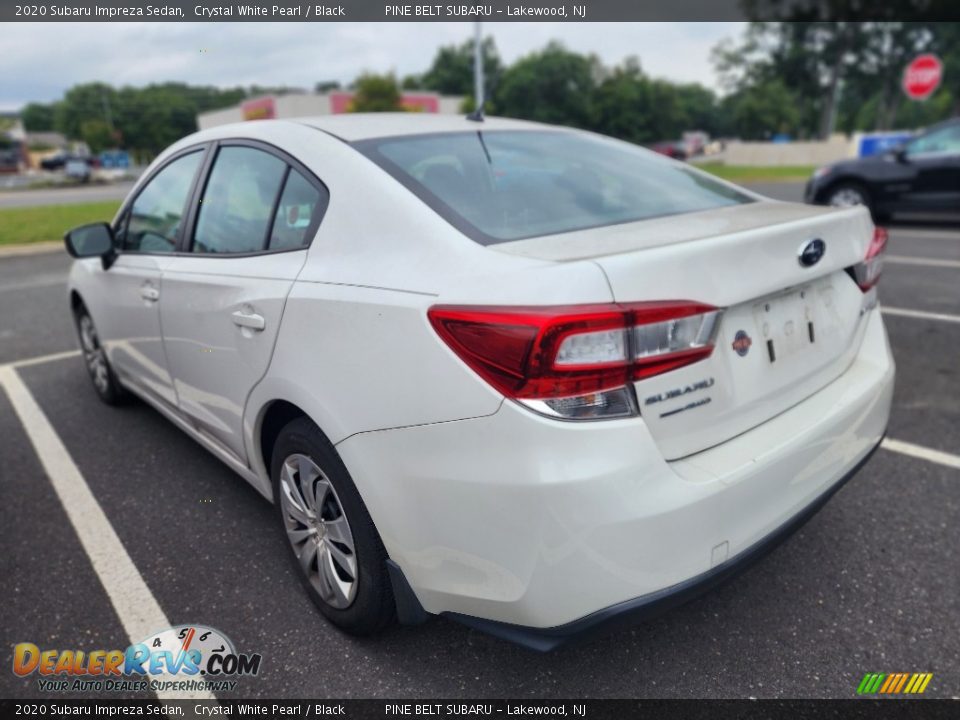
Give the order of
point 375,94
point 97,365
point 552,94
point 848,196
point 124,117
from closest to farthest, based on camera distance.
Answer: point 97,365 → point 848,196 → point 375,94 → point 124,117 → point 552,94

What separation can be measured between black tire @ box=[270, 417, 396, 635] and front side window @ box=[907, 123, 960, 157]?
10.7 meters

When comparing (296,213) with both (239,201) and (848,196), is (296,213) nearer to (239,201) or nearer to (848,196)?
(239,201)

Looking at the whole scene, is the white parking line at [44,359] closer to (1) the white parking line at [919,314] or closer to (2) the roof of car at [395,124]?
(2) the roof of car at [395,124]

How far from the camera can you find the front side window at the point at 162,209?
2.96 meters

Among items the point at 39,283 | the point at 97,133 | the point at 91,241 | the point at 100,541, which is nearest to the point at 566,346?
the point at 100,541

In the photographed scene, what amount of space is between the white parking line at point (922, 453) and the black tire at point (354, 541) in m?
2.63

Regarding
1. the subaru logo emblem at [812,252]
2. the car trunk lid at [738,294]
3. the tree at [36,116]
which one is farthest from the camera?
Result: the tree at [36,116]

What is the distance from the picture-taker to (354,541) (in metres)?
1.93

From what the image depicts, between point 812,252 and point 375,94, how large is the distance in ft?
122

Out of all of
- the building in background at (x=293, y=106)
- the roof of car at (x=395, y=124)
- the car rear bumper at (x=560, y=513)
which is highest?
the building in background at (x=293, y=106)

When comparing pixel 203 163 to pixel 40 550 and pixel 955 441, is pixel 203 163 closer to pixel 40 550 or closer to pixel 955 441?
pixel 40 550

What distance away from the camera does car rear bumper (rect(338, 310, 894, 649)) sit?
58.9 inches

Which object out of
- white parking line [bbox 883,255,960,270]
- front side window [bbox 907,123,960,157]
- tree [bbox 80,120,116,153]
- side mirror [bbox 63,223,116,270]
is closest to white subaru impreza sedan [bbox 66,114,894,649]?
side mirror [bbox 63,223,116,270]

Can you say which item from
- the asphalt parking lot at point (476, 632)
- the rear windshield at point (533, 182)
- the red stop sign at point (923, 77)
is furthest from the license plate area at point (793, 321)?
the red stop sign at point (923, 77)
